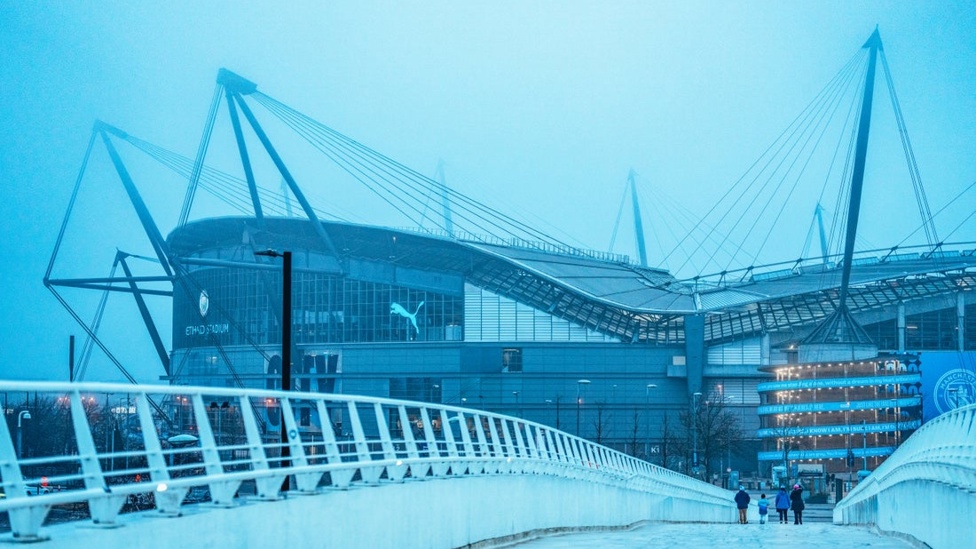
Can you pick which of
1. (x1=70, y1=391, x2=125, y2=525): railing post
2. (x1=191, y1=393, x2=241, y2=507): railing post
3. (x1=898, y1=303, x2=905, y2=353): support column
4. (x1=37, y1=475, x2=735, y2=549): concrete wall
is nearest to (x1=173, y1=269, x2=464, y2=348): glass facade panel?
(x1=898, y1=303, x2=905, y2=353): support column

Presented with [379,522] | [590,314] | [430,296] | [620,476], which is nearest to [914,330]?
[590,314]

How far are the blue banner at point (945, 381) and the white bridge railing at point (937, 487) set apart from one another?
3323 inches

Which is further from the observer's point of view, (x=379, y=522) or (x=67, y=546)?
(x=379, y=522)

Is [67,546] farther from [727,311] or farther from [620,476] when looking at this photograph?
[727,311]

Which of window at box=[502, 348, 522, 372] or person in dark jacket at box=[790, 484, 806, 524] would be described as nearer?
person in dark jacket at box=[790, 484, 806, 524]

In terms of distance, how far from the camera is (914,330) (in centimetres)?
13038

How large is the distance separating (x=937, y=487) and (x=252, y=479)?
431 inches

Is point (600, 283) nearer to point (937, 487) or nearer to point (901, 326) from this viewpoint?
point (901, 326)

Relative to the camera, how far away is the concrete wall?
10367 millimetres

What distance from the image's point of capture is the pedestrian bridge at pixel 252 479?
960 centimetres

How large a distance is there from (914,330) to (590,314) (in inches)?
1340

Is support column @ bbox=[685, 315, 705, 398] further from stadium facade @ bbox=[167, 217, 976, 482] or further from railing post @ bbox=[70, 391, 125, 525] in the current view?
railing post @ bbox=[70, 391, 125, 525]

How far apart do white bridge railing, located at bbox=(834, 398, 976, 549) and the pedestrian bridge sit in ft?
0.27

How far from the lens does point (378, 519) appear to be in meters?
15.3
